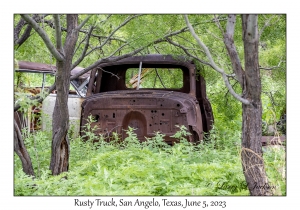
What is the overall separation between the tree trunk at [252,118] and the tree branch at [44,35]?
1756 millimetres

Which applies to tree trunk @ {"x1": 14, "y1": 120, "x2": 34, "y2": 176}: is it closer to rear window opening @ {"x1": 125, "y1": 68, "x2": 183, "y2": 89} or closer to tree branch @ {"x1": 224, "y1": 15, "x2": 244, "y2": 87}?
tree branch @ {"x1": 224, "y1": 15, "x2": 244, "y2": 87}

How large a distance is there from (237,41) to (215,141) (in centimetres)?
144

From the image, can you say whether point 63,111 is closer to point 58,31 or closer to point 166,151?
point 58,31

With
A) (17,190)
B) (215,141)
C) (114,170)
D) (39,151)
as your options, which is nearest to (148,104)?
(215,141)

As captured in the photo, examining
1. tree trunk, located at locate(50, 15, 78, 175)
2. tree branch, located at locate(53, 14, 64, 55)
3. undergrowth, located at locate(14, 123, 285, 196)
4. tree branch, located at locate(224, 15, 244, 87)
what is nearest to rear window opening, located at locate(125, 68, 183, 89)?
undergrowth, located at locate(14, 123, 285, 196)

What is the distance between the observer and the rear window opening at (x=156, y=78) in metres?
8.25

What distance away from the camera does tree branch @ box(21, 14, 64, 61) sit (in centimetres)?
450

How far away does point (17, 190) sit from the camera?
15.3 feet

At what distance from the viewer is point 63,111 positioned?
5367 millimetres

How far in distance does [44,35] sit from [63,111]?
3.28 feet

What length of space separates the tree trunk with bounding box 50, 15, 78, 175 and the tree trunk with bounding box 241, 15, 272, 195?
6.42ft

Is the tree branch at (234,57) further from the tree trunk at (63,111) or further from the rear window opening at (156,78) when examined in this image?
the rear window opening at (156,78)

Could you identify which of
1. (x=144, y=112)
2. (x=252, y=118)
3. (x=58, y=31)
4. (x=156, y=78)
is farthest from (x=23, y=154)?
(x=156, y=78)

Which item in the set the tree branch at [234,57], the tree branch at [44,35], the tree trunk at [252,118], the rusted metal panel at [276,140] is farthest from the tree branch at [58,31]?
the rusted metal panel at [276,140]
